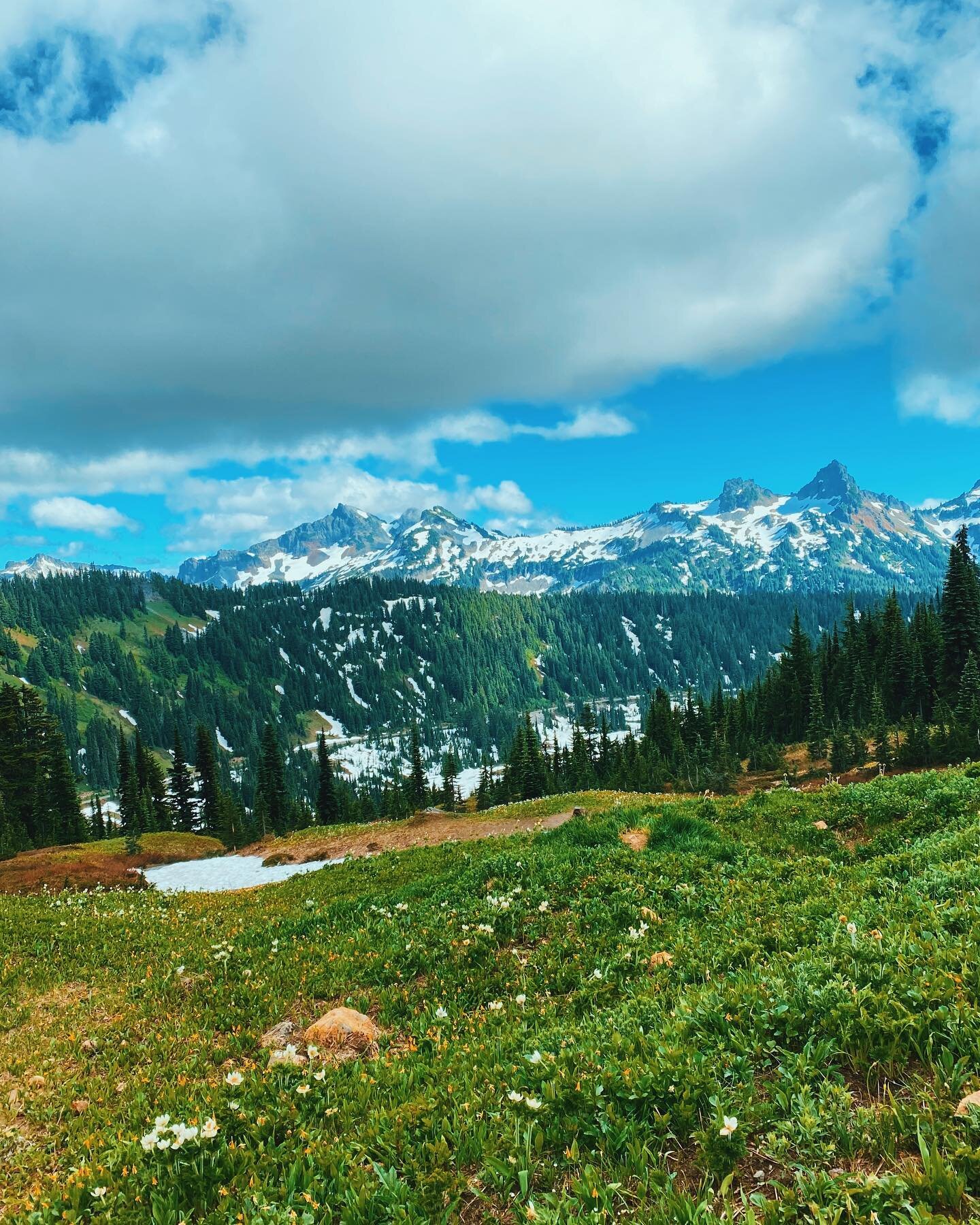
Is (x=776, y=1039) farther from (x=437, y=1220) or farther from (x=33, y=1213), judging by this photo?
(x=33, y=1213)

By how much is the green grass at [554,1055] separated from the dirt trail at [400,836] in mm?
16575

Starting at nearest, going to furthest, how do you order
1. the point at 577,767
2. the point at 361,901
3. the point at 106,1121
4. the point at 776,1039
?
the point at 776,1039 → the point at 106,1121 → the point at 361,901 → the point at 577,767

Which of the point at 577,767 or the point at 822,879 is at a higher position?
the point at 822,879

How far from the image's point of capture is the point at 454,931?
11.1m

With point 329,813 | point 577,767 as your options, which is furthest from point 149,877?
point 577,767

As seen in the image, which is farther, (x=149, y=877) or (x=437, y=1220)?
(x=149, y=877)

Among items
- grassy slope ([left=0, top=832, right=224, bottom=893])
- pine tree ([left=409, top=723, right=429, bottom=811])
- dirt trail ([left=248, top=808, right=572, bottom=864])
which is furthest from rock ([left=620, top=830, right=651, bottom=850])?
pine tree ([left=409, top=723, right=429, bottom=811])

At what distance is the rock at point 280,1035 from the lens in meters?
8.28

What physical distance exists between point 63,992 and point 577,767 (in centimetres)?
10305

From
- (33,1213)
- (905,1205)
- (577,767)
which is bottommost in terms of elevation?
(577,767)

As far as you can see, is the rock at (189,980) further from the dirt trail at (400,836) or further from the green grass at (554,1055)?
the dirt trail at (400,836)

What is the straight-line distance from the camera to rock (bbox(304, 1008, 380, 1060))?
7.86 metres

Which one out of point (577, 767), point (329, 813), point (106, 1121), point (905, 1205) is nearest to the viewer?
point (905, 1205)

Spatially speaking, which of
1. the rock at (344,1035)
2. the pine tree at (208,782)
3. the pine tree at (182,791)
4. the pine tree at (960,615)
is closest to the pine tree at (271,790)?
the pine tree at (208,782)
